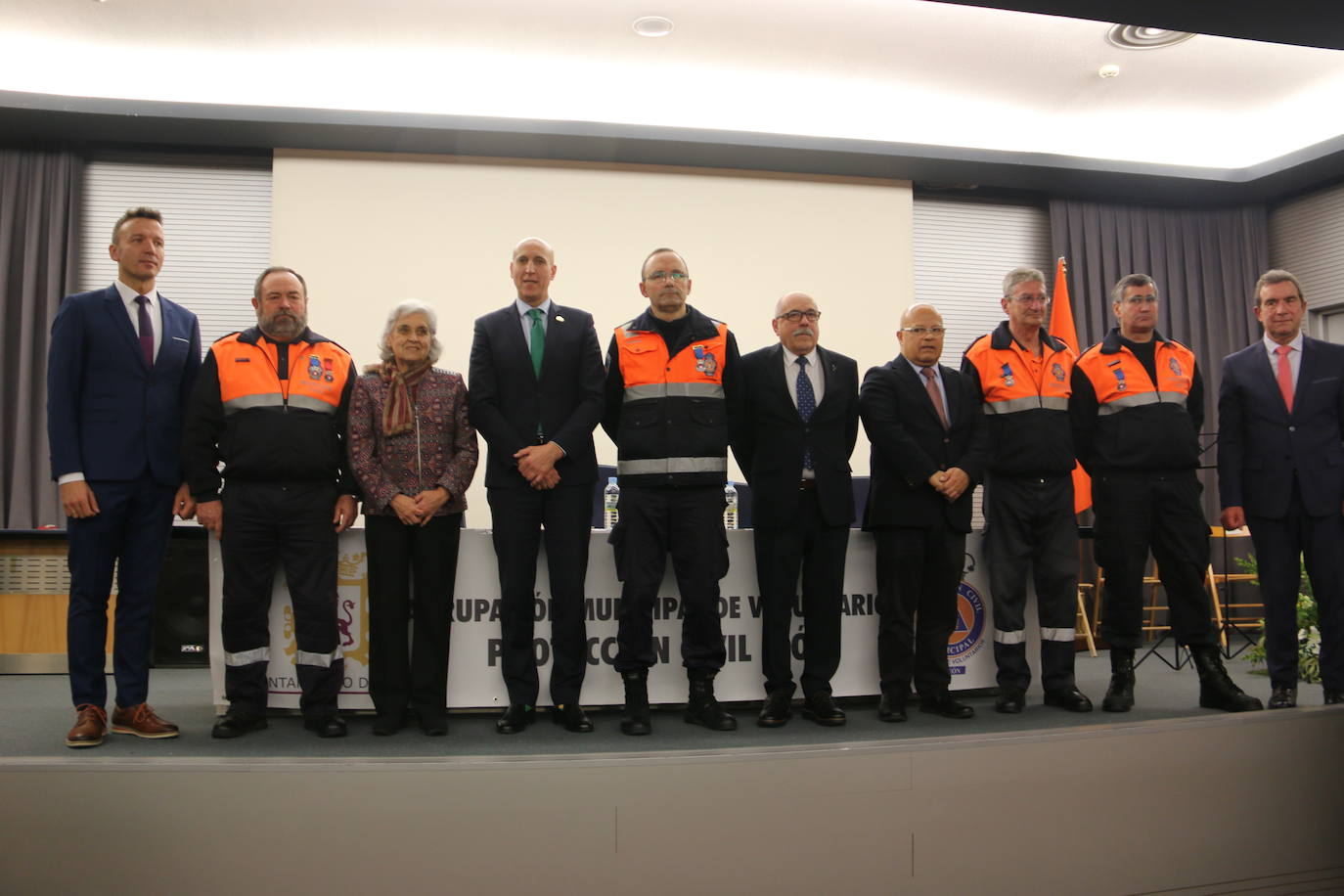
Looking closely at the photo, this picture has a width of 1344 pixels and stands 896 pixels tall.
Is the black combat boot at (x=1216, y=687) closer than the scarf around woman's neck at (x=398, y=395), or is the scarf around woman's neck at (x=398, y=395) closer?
the scarf around woman's neck at (x=398, y=395)

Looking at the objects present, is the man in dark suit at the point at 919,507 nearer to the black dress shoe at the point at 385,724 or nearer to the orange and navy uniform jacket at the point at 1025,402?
the orange and navy uniform jacket at the point at 1025,402

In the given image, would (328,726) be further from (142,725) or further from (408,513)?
(408,513)

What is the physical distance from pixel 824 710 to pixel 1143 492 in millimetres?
1417

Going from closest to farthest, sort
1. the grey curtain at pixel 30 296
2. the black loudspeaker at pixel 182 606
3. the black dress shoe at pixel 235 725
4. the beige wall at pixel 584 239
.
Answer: the black dress shoe at pixel 235 725
the black loudspeaker at pixel 182 606
the grey curtain at pixel 30 296
the beige wall at pixel 584 239

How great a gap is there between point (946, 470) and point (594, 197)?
13.2 ft

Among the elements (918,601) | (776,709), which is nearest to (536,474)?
(776,709)

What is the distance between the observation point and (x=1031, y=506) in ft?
11.0

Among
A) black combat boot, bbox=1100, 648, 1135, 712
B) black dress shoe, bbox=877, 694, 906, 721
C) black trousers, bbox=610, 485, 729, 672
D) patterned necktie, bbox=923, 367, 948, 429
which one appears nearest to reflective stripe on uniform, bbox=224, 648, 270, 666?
black trousers, bbox=610, 485, 729, 672

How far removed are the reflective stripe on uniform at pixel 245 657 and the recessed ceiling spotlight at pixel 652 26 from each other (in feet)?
13.5

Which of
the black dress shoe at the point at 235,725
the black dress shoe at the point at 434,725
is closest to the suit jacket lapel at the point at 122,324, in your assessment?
the black dress shoe at the point at 235,725

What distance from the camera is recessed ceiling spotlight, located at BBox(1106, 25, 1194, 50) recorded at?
544cm

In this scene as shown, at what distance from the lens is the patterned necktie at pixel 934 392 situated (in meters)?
3.35

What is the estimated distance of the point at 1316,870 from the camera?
271cm

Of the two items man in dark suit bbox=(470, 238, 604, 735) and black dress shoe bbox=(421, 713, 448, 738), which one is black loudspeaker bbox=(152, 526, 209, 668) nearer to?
black dress shoe bbox=(421, 713, 448, 738)
